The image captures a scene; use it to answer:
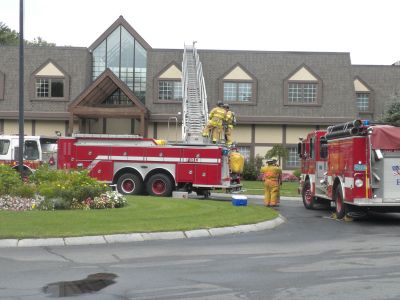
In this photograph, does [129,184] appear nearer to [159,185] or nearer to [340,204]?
[159,185]

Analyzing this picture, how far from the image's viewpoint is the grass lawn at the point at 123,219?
12.1 metres

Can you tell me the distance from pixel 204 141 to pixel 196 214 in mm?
8437

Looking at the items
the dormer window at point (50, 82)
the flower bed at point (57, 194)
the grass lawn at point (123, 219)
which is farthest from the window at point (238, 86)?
the flower bed at point (57, 194)

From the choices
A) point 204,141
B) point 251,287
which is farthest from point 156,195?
point 251,287

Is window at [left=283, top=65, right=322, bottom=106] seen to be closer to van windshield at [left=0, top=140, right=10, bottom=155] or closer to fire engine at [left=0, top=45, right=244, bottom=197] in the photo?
fire engine at [left=0, top=45, right=244, bottom=197]

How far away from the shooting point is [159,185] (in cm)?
2242

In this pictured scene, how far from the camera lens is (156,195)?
22172 millimetres

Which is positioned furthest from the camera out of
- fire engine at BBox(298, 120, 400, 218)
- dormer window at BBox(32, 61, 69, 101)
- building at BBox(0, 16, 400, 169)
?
dormer window at BBox(32, 61, 69, 101)

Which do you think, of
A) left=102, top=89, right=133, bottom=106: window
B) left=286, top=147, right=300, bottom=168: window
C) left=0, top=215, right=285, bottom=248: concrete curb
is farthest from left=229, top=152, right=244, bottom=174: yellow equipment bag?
left=102, top=89, right=133, bottom=106: window

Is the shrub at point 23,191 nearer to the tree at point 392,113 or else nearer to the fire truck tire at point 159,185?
the fire truck tire at point 159,185

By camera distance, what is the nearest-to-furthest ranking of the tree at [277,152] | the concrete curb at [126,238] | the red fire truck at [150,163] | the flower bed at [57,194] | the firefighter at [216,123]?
the concrete curb at [126,238] < the flower bed at [57,194] < the red fire truck at [150,163] < the firefighter at [216,123] < the tree at [277,152]

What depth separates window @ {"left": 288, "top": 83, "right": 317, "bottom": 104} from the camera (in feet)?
130

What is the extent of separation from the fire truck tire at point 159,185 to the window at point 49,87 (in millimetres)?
18879

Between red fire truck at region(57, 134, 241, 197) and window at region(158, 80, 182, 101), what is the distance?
16933 millimetres
